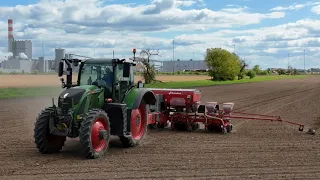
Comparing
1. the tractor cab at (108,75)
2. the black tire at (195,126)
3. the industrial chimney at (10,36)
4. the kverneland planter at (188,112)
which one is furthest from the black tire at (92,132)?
the industrial chimney at (10,36)

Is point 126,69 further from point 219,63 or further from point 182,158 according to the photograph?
point 219,63

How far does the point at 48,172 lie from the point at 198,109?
276 inches

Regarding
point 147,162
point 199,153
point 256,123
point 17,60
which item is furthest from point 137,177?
point 17,60

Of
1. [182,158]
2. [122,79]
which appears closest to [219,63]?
[122,79]

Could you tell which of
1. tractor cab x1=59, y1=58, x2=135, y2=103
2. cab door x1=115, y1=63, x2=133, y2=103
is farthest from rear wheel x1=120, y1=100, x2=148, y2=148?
tractor cab x1=59, y1=58, x2=135, y2=103

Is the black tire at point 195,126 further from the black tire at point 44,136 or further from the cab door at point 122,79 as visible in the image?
the black tire at point 44,136

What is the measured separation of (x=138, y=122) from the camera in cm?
1223

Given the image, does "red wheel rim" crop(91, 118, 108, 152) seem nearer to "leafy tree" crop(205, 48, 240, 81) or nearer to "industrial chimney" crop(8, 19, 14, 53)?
"leafy tree" crop(205, 48, 240, 81)

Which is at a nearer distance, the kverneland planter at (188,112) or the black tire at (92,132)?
the black tire at (92,132)

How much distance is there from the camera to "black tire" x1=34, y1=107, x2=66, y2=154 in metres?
10.2

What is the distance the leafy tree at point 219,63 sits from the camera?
62.8 meters

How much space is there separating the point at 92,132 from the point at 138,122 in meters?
2.37

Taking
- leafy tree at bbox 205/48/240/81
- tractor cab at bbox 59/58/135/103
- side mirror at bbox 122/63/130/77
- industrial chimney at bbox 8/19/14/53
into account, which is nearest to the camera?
side mirror at bbox 122/63/130/77

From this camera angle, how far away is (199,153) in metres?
10.9
